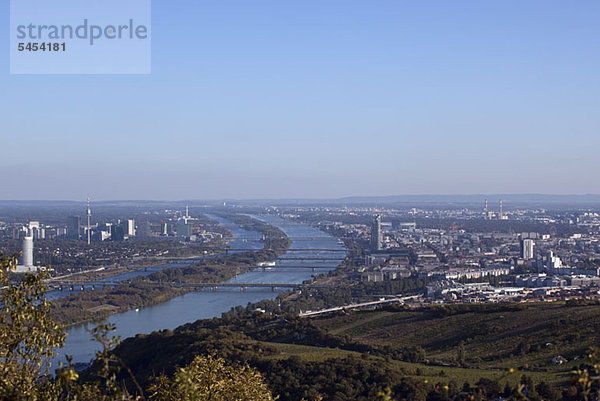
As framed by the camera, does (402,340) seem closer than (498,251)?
Yes

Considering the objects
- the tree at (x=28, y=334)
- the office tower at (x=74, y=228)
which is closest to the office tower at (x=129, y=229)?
the office tower at (x=74, y=228)

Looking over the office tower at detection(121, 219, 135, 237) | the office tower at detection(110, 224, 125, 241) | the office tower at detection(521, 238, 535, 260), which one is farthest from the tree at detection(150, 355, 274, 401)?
the office tower at detection(121, 219, 135, 237)

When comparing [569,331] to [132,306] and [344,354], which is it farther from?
[132,306]

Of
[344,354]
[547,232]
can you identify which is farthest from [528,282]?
[547,232]

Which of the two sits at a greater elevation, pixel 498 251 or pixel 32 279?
pixel 32 279

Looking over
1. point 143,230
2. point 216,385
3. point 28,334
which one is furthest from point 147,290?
point 143,230

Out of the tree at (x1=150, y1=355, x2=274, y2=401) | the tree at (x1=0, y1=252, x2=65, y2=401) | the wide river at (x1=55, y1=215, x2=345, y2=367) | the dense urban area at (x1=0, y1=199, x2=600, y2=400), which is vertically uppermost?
the tree at (x1=0, y1=252, x2=65, y2=401)

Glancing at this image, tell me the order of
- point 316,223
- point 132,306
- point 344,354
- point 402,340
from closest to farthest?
point 344,354 < point 402,340 < point 132,306 < point 316,223

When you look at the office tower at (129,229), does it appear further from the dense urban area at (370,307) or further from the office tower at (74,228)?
the office tower at (74,228)

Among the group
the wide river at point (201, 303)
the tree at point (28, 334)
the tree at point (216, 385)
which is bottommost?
the wide river at point (201, 303)

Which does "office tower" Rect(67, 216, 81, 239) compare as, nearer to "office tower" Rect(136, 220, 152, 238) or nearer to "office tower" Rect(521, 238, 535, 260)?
"office tower" Rect(136, 220, 152, 238)

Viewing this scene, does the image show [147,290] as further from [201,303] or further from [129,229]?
[129,229]
